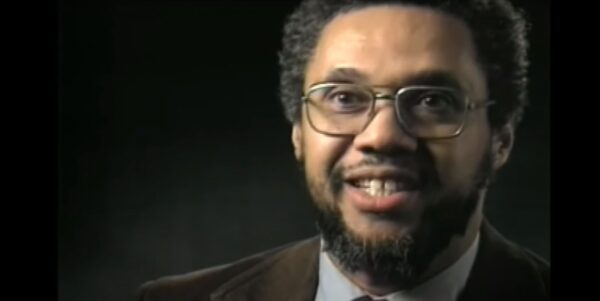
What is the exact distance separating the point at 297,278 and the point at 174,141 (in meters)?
0.39

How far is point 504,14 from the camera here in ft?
7.88

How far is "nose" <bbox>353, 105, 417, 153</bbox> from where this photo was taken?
2355mm

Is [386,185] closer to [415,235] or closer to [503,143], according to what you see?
[415,235]

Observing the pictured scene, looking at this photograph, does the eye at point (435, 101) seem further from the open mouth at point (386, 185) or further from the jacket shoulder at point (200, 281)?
the jacket shoulder at point (200, 281)

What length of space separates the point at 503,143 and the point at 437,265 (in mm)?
288

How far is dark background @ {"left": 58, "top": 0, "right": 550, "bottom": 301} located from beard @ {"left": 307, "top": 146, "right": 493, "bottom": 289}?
0.23ft

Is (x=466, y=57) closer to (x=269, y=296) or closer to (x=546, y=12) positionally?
(x=546, y=12)

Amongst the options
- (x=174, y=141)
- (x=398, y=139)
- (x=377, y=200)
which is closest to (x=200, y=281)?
(x=174, y=141)

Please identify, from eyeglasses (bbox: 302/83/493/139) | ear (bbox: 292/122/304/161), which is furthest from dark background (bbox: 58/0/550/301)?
eyeglasses (bbox: 302/83/493/139)

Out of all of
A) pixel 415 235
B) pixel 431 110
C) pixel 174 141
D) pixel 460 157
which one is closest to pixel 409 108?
pixel 431 110

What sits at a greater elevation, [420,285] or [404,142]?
[404,142]

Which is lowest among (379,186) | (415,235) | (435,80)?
(415,235)

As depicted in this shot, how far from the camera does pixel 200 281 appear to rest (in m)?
→ 2.44

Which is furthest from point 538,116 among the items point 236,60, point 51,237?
point 51,237
